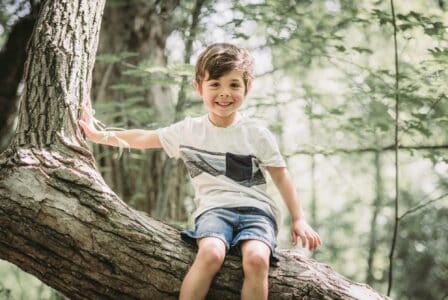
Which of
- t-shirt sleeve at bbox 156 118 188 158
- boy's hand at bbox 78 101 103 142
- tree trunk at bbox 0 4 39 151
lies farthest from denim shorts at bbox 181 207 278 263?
tree trunk at bbox 0 4 39 151

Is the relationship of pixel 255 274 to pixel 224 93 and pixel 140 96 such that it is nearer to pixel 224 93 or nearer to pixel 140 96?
pixel 224 93

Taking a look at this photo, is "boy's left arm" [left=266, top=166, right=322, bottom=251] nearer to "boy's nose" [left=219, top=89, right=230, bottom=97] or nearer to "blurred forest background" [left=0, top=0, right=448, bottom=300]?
"boy's nose" [left=219, top=89, right=230, bottom=97]

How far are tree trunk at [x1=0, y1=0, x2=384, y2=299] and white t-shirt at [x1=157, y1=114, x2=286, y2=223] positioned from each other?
322 millimetres

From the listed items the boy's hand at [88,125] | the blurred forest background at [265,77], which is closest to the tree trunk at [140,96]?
the blurred forest background at [265,77]

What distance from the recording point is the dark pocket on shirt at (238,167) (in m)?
2.58

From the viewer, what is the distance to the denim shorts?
90.1 inches

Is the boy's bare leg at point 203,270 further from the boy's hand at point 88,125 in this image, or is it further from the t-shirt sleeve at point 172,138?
the boy's hand at point 88,125

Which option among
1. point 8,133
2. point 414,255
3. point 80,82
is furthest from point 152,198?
point 414,255

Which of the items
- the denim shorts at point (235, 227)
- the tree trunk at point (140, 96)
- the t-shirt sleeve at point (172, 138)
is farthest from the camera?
the tree trunk at point (140, 96)

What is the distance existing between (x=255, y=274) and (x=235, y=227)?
32 centimetres

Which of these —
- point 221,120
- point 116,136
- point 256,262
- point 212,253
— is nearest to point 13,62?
point 116,136

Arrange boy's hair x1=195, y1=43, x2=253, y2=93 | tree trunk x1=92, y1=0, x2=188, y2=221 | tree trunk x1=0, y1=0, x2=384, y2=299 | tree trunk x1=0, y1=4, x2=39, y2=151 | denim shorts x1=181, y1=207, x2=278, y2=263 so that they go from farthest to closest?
tree trunk x1=0, y1=4, x2=39, y2=151
tree trunk x1=92, y1=0, x2=188, y2=221
boy's hair x1=195, y1=43, x2=253, y2=93
denim shorts x1=181, y1=207, x2=278, y2=263
tree trunk x1=0, y1=0, x2=384, y2=299

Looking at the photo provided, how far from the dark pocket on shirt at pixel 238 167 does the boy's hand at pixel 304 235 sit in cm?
35

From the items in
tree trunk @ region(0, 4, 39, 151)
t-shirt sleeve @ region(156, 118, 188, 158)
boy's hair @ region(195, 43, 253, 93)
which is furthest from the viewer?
tree trunk @ region(0, 4, 39, 151)
